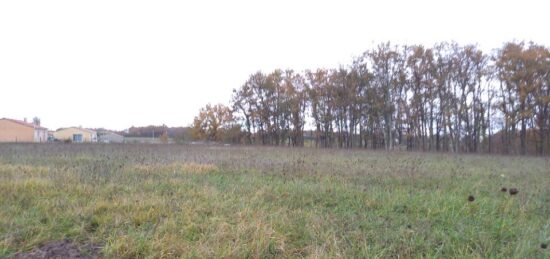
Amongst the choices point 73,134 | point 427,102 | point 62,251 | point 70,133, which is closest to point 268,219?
point 62,251

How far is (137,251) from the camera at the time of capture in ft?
11.0

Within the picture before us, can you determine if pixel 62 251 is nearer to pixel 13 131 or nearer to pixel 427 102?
pixel 427 102

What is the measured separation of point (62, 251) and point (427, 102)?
42840 millimetres

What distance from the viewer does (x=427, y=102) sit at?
3928cm

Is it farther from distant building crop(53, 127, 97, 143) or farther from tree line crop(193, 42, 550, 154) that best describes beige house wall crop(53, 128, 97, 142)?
tree line crop(193, 42, 550, 154)

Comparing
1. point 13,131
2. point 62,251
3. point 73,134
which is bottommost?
point 62,251

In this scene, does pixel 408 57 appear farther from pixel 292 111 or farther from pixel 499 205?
pixel 499 205

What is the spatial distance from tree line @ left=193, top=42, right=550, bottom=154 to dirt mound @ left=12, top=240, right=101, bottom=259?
3996cm

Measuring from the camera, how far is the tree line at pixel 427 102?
34.0 meters

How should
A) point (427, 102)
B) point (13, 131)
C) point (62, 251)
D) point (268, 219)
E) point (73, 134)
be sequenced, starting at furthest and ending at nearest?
point (73, 134) < point (13, 131) < point (427, 102) < point (268, 219) < point (62, 251)

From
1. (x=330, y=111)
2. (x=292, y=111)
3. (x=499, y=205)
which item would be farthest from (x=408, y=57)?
(x=499, y=205)

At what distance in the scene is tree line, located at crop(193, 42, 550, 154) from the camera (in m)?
34.0

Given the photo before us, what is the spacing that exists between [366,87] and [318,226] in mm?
40695

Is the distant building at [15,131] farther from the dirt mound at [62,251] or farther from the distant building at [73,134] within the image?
the dirt mound at [62,251]
